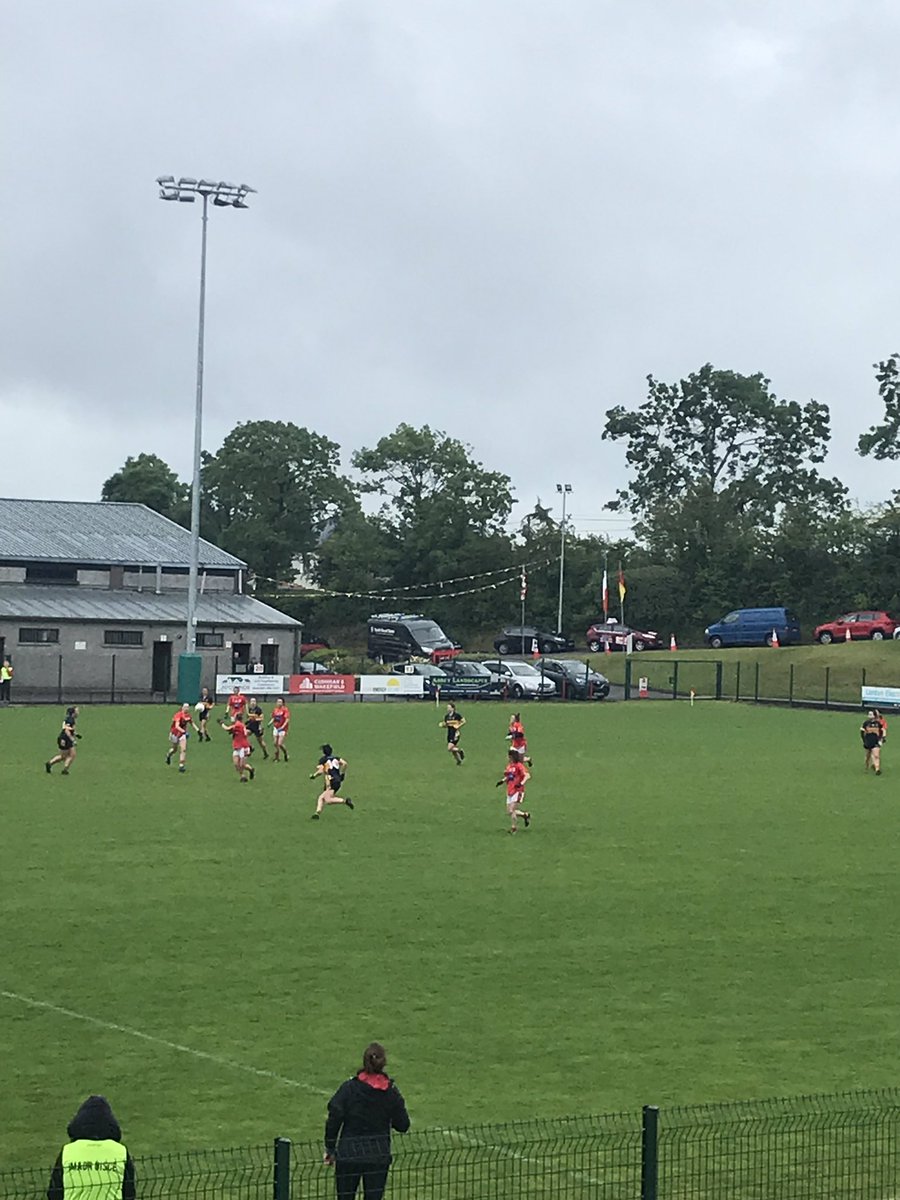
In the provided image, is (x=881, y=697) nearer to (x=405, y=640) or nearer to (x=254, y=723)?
(x=405, y=640)

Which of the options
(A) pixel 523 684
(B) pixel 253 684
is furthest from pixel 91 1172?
(A) pixel 523 684

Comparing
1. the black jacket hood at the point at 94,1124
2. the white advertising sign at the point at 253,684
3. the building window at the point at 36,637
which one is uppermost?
the building window at the point at 36,637

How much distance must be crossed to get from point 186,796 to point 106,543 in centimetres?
5549

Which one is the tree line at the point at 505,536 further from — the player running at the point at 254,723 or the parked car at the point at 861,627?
the player running at the point at 254,723

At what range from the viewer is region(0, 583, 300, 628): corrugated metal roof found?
80.8 m

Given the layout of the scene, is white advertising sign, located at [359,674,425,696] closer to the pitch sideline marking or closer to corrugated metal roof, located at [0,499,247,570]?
corrugated metal roof, located at [0,499,247,570]

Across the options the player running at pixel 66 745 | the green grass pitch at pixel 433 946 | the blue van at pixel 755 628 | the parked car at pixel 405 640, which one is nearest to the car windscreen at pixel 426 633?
the parked car at pixel 405 640

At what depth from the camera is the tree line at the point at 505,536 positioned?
111375 millimetres

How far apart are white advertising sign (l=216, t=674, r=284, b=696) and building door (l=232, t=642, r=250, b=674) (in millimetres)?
8012

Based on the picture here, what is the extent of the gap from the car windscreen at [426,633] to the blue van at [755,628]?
16.5m

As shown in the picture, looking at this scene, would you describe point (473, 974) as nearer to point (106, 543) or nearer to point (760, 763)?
point (760, 763)

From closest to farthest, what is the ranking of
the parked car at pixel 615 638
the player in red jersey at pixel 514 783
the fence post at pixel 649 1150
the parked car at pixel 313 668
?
the fence post at pixel 649 1150 < the player in red jersey at pixel 514 783 < the parked car at pixel 313 668 < the parked car at pixel 615 638

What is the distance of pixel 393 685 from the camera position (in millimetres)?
77875

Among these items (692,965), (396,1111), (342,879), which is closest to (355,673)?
(342,879)
